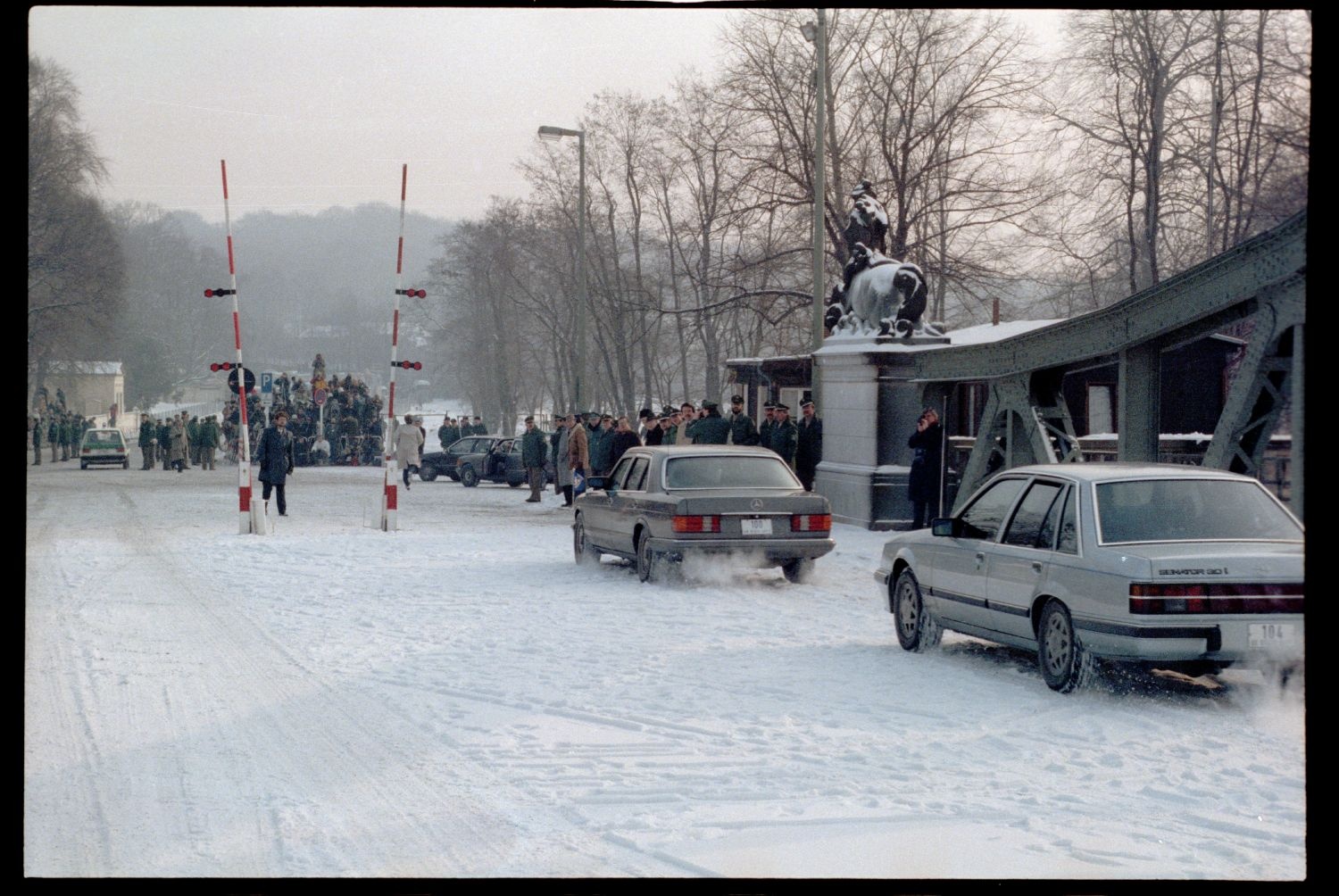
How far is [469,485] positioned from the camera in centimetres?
4031

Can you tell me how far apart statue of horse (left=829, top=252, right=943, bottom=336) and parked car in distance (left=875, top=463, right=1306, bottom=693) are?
12.7 metres

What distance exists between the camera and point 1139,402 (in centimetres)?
1457

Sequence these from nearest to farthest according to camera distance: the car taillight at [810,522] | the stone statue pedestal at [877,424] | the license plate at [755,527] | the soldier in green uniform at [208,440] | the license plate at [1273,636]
Result: the license plate at [1273,636] → the license plate at [755,527] → the car taillight at [810,522] → the stone statue pedestal at [877,424] → the soldier in green uniform at [208,440]

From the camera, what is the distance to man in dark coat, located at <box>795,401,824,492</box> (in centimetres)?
2353

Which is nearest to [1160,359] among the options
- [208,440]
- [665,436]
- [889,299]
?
[889,299]

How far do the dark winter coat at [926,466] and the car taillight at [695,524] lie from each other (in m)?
6.21

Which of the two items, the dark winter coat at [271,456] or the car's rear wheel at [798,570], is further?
the dark winter coat at [271,456]

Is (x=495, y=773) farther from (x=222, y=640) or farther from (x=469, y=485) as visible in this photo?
(x=469, y=485)

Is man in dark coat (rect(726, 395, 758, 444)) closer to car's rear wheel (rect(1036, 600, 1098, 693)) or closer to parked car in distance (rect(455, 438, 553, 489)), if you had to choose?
car's rear wheel (rect(1036, 600, 1098, 693))

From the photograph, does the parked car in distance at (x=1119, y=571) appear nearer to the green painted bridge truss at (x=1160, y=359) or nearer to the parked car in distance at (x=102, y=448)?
the green painted bridge truss at (x=1160, y=359)

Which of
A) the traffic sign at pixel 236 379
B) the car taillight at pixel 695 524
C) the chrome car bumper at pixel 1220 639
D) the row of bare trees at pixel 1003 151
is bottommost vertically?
the chrome car bumper at pixel 1220 639

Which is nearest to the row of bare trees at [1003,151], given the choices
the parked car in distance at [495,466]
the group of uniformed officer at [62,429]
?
the parked car in distance at [495,466]

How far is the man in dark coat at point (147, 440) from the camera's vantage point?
4853 cm
